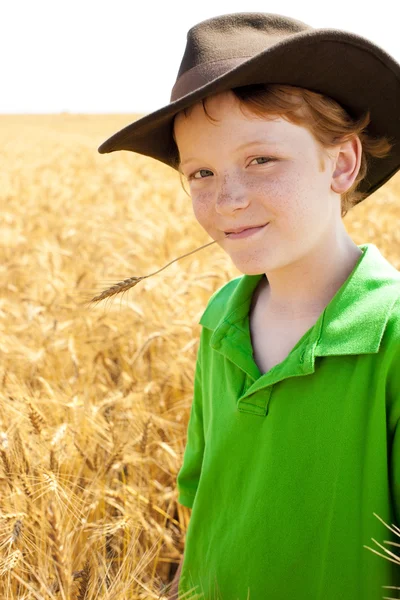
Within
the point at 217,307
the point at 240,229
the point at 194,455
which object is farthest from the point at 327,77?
the point at 194,455

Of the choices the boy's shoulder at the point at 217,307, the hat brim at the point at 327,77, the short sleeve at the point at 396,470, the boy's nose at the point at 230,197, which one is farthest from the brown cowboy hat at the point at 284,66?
the short sleeve at the point at 396,470

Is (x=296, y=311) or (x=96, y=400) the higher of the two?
(x=296, y=311)

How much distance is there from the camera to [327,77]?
1027 millimetres

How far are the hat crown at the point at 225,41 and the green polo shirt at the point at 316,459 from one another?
0.39 m

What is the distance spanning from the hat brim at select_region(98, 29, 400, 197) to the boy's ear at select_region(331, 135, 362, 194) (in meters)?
0.06

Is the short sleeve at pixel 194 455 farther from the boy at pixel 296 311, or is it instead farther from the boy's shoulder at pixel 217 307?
the boy at pixel 296 311

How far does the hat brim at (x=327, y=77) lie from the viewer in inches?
37.3

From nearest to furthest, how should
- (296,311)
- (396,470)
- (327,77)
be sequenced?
(396,470), (327,77), (296,311)

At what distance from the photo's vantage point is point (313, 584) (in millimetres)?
1018

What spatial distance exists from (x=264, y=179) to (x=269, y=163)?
0.03m

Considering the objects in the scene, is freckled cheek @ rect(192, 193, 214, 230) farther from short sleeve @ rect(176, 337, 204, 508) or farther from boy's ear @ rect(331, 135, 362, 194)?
short sleeve @ rect(176, 337, 204, 508)

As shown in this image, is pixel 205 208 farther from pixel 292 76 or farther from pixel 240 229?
pixel 292 76

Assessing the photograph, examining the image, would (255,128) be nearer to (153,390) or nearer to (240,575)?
(240,575)

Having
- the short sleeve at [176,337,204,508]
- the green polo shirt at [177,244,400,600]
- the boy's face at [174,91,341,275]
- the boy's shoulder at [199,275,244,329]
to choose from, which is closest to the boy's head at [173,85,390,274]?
the boy's face at [174,91,341,275]
